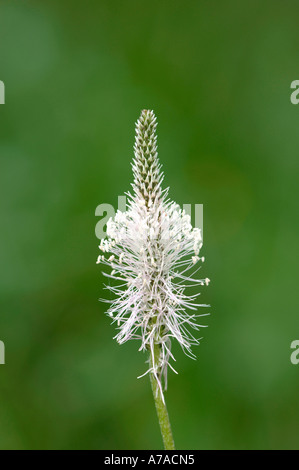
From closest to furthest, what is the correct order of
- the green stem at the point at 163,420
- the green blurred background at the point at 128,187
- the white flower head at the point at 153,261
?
the green stem at the point at 163,420
the white flower head at the point at 153,261
the green blurred background at the point at 128,187

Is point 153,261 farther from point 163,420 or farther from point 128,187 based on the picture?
point 128,187

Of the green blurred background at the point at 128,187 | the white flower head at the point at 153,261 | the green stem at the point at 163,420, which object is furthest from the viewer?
the green blurred background at the point at 128,187

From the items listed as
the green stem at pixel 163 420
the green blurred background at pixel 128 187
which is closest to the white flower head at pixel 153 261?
the green stem at pixel 163 420

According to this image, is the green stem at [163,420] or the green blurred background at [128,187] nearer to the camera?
the green stem at [163,420]

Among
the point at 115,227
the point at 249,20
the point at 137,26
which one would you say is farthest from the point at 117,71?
the point at 115,227

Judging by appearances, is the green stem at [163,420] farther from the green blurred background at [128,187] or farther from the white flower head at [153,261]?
the green blurred background at [128,187]

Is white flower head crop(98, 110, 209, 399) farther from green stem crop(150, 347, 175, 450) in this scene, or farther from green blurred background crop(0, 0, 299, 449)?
green blurred background crop(0, 0, 299, 449)

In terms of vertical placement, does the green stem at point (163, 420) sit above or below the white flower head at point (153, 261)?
below

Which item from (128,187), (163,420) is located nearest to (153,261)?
(163,420)
